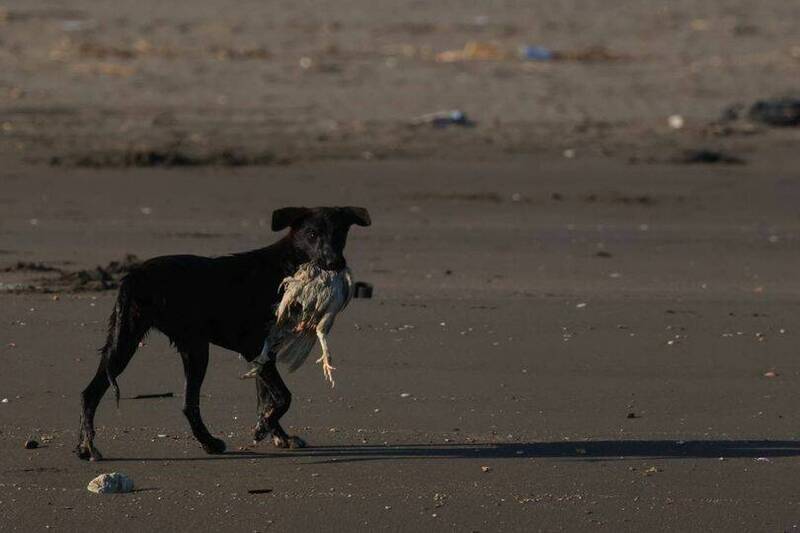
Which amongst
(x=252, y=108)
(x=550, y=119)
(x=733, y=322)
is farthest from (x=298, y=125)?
(x=733, y=322)

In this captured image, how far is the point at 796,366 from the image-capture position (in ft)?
29.5

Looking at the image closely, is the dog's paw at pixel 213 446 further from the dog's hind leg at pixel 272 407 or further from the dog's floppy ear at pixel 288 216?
the dog's floppy ear at pixel 288 216

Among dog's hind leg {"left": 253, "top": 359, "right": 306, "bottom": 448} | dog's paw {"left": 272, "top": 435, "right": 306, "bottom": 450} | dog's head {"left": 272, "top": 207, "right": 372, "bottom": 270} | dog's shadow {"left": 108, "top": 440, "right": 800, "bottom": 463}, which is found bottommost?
dog's shadow {"left": 108, "top": 440, "right": 800, "bottom": 463}

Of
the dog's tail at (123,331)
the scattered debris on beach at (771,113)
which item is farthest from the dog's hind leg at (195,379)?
the scattered debris on beach at (771,113)

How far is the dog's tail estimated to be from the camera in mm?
6973

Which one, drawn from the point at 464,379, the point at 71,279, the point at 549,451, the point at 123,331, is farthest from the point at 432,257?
the point at 123,331

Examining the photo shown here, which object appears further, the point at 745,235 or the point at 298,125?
the point at 298,125

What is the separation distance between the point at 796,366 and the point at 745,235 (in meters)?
4.96

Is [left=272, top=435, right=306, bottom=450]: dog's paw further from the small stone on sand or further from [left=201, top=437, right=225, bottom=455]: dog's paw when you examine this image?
the small stone on sand

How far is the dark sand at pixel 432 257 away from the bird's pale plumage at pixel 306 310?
1.45 ft

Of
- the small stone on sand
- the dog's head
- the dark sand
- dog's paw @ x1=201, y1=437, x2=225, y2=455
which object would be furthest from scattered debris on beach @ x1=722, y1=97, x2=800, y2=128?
the small stone on sand

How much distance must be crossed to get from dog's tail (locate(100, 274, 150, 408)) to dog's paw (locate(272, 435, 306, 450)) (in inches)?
28.6

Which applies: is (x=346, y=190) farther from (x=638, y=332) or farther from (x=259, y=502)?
(x=259, y=502)

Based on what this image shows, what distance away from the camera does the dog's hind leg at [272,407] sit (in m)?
7.26
